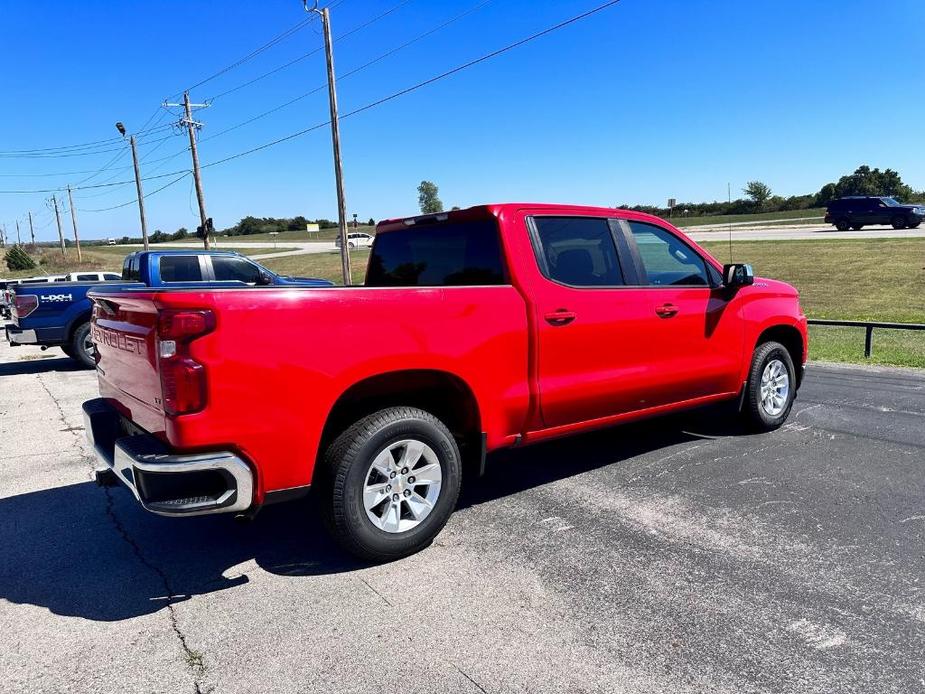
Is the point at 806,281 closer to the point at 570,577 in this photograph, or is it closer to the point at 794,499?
the point at 794,499

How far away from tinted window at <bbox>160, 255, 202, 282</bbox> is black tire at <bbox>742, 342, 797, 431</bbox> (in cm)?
862

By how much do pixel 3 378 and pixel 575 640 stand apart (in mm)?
10507

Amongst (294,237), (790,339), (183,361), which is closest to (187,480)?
(183,361)

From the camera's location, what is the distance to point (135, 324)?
337 centimetres

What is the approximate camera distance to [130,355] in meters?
3.48

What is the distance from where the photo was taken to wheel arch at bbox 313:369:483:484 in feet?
11.8

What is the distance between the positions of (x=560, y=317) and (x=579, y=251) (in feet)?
2.00

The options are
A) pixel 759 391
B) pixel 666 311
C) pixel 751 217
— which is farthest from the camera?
pixel 751 217

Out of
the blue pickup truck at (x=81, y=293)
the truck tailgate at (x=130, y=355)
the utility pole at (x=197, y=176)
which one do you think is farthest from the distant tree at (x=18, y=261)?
the truck tailgate at (x=130, y=355)

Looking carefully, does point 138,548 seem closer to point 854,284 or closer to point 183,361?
point 183,361

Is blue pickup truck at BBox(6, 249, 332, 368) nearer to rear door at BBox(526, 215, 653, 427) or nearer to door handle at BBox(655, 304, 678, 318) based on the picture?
rear door at BBox(526, 215, 653, 427)

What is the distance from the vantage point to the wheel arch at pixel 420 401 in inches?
141

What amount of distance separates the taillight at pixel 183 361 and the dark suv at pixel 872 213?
40.3 meters

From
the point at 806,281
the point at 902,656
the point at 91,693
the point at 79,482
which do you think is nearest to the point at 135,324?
the point at 91,693
